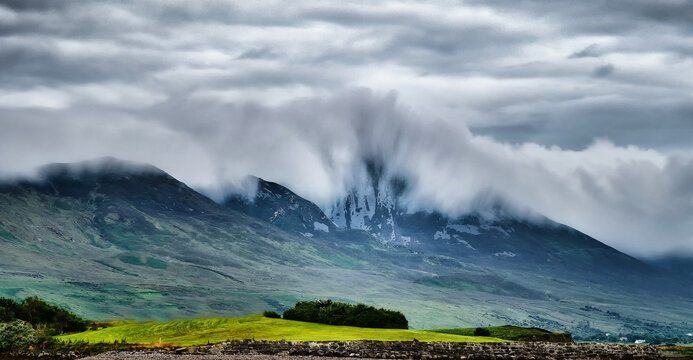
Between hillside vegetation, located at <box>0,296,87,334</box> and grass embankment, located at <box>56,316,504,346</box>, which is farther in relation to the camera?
hillside vegetation, located at <box>0,296,87,334</box>

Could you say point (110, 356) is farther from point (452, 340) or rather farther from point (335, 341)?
point (452, 340)

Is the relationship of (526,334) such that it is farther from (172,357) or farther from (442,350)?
(172,357)

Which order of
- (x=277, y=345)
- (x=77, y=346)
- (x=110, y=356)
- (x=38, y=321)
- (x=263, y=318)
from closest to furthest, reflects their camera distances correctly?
(x=110, y=356)
(x=277, y=345)
(x=77, y=346)
(x=263, y=318)
(x=38, y=321)

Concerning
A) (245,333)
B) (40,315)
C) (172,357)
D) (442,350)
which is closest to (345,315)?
(245,333)

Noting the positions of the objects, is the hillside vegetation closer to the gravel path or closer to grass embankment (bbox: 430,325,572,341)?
the gravel path

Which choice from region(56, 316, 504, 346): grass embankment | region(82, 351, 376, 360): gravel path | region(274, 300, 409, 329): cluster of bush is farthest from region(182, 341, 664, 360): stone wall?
region(274, 300, 409, 329): cluster of bush

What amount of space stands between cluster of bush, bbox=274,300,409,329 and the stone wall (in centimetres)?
2497

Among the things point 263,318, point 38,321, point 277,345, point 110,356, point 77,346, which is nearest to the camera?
point 110,356

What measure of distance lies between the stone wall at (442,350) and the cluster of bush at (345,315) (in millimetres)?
24970

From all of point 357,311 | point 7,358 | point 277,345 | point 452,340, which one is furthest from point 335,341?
point 7,358

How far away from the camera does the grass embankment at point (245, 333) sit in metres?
98.6

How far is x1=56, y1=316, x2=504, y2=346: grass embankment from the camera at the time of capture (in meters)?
98.6

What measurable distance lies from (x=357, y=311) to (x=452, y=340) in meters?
24.4

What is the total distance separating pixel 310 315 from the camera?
119m
